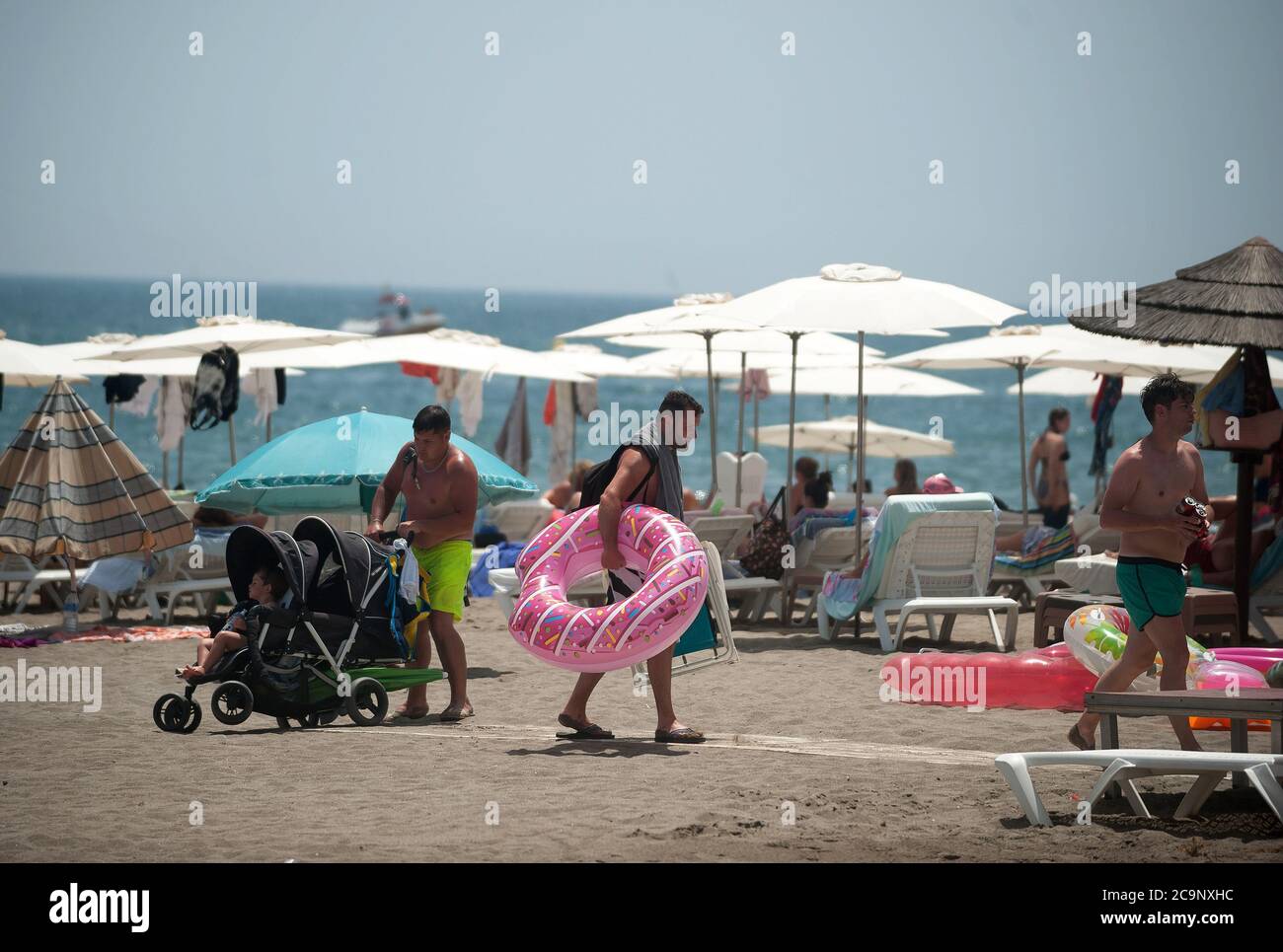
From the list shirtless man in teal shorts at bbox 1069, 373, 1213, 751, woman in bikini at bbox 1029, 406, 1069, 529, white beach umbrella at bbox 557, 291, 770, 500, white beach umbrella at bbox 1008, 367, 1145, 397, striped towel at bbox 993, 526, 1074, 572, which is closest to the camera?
shirtless man in teal shorts at bbox 1069, 373, 1213, 751

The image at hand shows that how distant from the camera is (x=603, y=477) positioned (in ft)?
23.5

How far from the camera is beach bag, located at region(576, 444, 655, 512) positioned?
6.97 m

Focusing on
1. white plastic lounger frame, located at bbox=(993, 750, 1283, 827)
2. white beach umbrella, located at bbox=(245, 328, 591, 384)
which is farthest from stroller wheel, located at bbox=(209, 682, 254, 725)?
white beach umbrella, located at bbox=(245, 328, 591, 384)

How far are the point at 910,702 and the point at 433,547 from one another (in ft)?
8.14

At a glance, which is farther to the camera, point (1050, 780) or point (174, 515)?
point (174, 515)

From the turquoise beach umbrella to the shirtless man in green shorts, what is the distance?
1690mm

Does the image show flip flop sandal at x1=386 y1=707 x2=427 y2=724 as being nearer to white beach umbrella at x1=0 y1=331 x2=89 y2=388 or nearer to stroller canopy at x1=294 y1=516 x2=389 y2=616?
stroller canopy at x1=294 y1=516 x2=389 y2=616

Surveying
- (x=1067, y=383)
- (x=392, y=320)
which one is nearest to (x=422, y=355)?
(x=1067, y=383)

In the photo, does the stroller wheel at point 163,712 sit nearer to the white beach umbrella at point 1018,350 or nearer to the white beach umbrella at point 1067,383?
the white beach umbrella at point 1018,350

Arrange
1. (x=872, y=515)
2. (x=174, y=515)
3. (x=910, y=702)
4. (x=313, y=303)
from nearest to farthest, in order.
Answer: (x=910, y=702) → (x=174, y=515) → (x=872, y=515) → (x=313, y=303)

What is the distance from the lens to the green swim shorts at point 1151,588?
6094 mm

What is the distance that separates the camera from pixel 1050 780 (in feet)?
19.7
